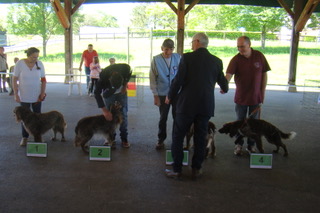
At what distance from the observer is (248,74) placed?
4375 millimetres

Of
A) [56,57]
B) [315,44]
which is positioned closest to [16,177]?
[56,57]

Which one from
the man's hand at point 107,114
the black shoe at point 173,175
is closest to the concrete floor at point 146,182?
the black shoe at point 173,175

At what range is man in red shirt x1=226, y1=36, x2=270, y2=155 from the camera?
14.3ft

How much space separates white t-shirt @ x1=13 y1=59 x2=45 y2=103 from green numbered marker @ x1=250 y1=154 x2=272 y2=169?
11.3 ft

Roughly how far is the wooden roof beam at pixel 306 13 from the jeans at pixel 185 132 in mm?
9425

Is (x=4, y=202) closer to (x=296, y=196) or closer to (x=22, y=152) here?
(x=22, y=152)

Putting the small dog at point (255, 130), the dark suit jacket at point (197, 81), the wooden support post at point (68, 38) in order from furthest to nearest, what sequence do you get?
the wooden support post at point (68, 38) < the small dog at point (255, 130) < the dark suit jacket at point (197, 81)

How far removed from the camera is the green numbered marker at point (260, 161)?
14.1 feet

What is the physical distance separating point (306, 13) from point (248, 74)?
8663mm

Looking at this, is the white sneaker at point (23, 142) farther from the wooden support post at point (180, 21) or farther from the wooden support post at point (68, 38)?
the wooden support post at point (68, 38)

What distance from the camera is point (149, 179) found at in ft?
12.7

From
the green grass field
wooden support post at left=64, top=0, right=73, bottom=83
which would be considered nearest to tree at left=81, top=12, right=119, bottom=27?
the green grass field

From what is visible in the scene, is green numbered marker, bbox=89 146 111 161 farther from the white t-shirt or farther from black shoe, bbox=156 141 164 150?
the white t-shirt

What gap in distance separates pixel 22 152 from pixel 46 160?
1.92 ft
